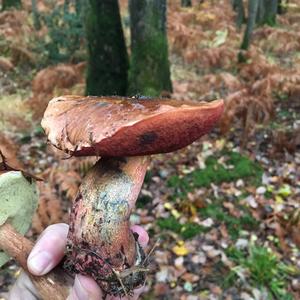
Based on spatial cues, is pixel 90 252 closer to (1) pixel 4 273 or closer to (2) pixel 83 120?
(2) pixel 83 120

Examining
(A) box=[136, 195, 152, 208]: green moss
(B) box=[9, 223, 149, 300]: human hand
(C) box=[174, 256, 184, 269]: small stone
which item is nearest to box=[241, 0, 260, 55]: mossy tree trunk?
(A) box=[136, 195, 152, 208]: green moss

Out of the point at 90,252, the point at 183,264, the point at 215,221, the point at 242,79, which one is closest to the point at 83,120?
the point at 90,252

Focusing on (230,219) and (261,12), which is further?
(261,12)

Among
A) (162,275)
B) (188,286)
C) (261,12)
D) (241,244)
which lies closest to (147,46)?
(241,244)

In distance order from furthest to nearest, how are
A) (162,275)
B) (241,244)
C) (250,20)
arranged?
1. (250,20)
2. (241,244)
3. (162,275)

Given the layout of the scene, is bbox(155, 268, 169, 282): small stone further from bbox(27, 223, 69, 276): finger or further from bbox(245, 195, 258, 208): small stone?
bbox(27, 223, 69, 276): finger

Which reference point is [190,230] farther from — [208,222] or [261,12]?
[261,12]

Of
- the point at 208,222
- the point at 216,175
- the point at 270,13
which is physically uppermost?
the point at 270,13
